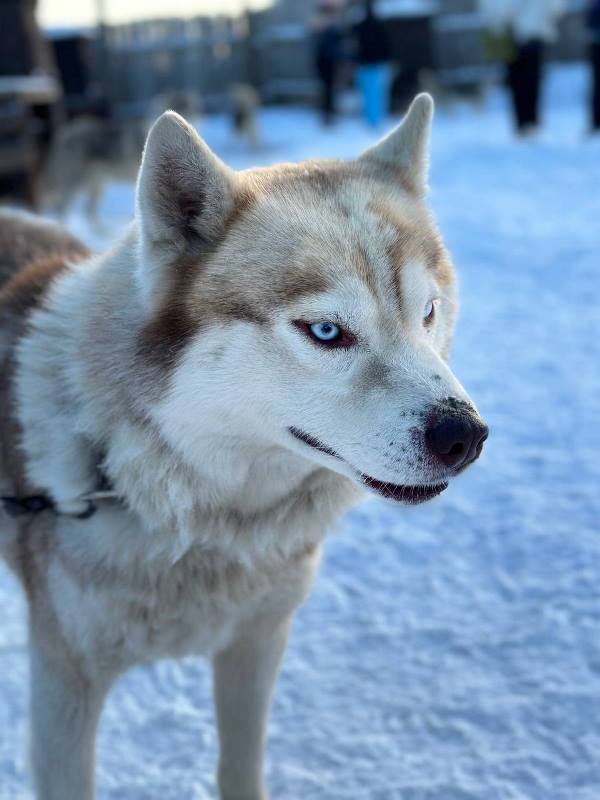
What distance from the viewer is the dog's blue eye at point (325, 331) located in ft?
5.11

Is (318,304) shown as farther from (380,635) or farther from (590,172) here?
(590,172)

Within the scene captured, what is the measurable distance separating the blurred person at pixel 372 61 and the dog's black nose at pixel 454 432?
14.5 metres

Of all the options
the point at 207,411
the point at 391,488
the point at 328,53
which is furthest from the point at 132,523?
the point at 328,53

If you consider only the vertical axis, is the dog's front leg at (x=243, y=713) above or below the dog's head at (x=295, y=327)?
below

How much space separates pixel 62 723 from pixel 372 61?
14.9m

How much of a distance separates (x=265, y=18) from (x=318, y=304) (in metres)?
19.4

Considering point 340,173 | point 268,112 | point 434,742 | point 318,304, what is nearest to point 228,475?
point 318,304

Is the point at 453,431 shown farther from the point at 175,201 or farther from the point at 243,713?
the point at 243,713

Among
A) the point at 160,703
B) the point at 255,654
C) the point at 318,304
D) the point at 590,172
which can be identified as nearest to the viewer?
the point at 318,304

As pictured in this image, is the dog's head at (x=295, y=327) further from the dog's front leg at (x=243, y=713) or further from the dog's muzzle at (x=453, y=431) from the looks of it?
the dog's front leg at (x=243, y=713)

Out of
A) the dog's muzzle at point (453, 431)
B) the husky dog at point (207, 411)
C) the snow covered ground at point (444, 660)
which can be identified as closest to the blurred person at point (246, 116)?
the snow covered ground at point (444, 660)

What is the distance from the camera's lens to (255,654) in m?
1.96

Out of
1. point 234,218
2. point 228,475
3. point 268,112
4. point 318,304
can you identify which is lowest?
point 268,112

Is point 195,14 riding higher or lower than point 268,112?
higher
